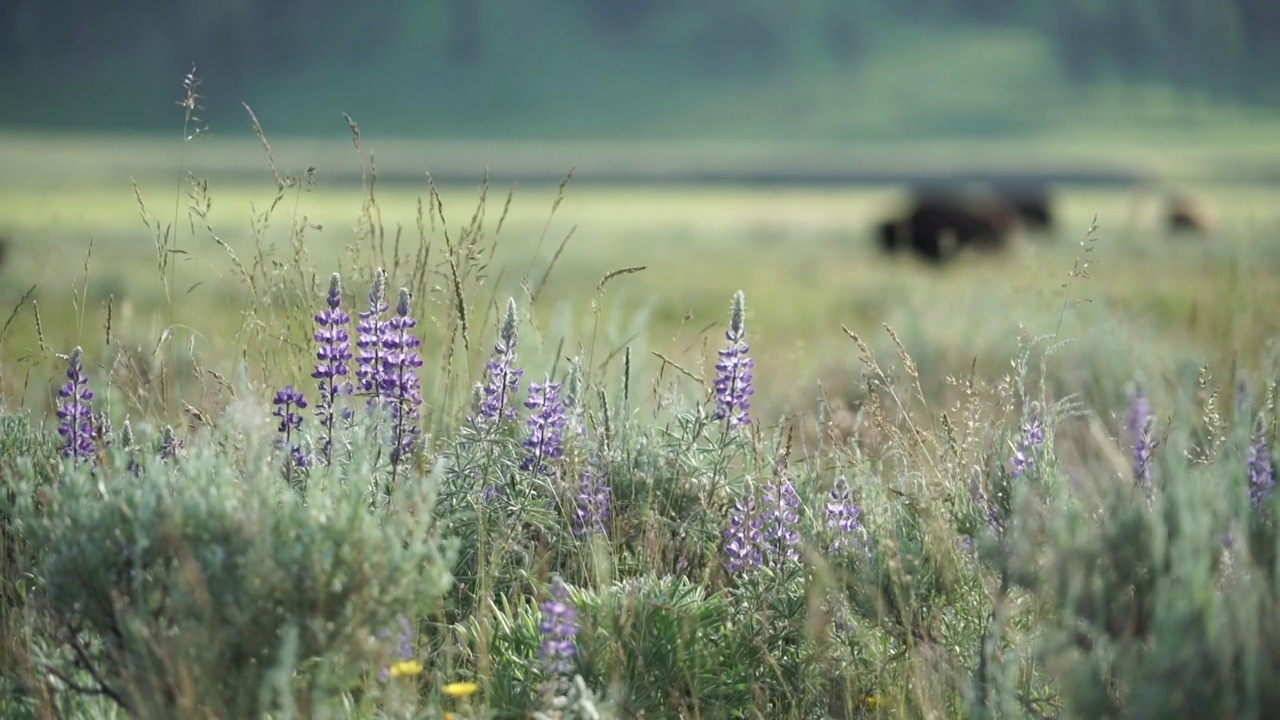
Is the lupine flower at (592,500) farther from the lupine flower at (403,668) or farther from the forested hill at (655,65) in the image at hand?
the forested hill at (655,65)

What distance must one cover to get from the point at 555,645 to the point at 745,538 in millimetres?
908

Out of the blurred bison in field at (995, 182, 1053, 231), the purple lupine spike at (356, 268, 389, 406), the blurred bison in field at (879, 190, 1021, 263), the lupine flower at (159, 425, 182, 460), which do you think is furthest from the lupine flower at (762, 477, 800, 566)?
the blurred bison in field at (995, 182, 1053, 231)

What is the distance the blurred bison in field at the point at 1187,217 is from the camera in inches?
1428

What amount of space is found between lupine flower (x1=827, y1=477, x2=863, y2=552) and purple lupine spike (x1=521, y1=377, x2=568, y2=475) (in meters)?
0.83

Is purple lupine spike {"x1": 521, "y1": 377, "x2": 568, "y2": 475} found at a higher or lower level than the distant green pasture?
higher

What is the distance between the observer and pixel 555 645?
116 inches

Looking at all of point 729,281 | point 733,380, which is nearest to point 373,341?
point 733,380

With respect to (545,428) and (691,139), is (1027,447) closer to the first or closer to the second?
(545,428)

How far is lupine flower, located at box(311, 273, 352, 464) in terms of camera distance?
363cm

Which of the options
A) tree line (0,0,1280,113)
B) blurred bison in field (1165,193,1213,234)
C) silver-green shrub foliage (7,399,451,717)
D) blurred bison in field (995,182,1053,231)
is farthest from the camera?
tree line (0,0,1280,113)

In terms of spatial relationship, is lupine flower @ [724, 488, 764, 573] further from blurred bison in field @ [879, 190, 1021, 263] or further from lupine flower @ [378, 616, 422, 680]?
blurred bison in field @ [879, 190, 1021, 263]

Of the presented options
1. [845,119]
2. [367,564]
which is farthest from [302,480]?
[845,119]

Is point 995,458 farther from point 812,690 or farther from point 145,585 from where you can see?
point 145,585

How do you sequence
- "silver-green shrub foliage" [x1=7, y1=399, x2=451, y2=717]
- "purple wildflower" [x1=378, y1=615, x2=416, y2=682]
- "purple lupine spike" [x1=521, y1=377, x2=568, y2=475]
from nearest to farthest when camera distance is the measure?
"silver-green shrub foliage" [x1=7, y1=399, x2=451, y2=717] → "purple wildflower" [x1=378, y1=615, x2=416, y2=682] → "purple lupine spike" [x1=521, y1=377, x2=568, y2=475]
